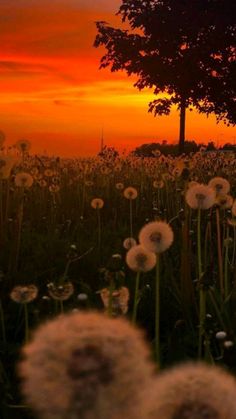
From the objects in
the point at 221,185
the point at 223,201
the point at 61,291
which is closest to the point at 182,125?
the point at 223,201

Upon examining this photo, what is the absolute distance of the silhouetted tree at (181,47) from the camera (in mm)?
31484

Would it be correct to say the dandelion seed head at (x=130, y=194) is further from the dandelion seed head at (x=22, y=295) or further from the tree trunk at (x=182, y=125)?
the tree trunk at (x=182, y=125)

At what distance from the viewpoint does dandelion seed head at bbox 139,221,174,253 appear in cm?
274

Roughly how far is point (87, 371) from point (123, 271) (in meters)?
4.04

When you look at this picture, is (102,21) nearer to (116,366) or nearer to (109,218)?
(109,218)

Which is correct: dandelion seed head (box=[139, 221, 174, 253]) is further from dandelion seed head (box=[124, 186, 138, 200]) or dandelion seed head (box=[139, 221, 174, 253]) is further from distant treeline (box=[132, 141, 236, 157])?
distant treeline (box=[132, 141, 236, 157])

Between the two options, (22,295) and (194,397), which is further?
(22,295)

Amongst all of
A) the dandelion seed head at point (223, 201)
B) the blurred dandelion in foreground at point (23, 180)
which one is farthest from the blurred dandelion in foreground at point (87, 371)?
the blurred dandelion in foreground at point (23, 180)

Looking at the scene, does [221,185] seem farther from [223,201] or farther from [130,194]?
[130,194]

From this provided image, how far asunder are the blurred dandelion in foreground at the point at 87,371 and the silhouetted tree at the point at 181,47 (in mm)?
30406

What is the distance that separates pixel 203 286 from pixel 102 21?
32.5 m

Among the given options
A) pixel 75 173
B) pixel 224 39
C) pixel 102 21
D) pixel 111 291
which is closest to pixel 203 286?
pixel 111 291

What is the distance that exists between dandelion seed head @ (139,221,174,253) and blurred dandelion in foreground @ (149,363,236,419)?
1712 millimetres

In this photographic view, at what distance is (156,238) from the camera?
2764 millimetres
